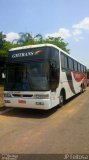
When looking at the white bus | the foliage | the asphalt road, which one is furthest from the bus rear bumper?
the foliage

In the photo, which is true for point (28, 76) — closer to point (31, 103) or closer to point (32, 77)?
point (32, 77)

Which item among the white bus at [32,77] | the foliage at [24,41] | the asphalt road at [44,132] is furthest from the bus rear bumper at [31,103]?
the foliage at [24,41]

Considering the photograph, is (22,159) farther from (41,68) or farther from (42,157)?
(41,68)

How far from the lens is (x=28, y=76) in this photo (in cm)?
1126

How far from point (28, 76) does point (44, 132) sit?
355cm

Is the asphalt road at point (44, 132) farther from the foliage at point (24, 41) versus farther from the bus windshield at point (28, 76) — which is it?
the foliage at point (24, 41)

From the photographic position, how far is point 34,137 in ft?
25.3

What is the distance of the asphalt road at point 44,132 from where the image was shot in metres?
6.63

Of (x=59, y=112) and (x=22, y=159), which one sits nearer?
(x=22, y=159)

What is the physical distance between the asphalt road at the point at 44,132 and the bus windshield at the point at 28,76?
1302mm

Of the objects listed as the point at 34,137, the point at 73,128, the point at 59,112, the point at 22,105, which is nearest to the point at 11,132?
the point at 34,137

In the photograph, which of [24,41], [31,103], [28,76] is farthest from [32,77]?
[24,41]

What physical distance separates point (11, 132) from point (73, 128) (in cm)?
216

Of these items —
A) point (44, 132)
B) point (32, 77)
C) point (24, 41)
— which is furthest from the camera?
point (24, 41)
